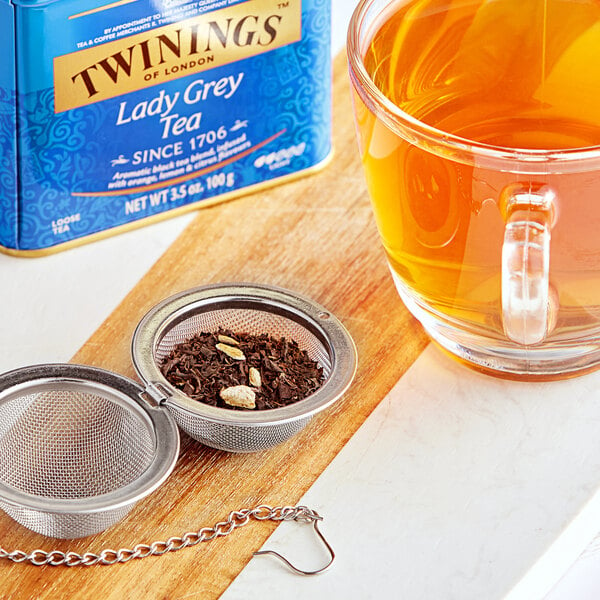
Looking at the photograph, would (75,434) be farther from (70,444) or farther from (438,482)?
(438,482)

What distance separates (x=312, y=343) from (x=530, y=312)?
0.27 m

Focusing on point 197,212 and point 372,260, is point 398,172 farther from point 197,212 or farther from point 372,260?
point 197,212

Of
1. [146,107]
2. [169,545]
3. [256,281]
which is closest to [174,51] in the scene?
[146,107]

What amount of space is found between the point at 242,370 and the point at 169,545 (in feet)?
0.62

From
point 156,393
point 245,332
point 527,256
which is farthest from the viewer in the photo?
point 245,332

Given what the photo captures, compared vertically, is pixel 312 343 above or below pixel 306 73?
below

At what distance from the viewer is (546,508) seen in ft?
3.90

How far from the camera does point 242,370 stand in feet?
4.08

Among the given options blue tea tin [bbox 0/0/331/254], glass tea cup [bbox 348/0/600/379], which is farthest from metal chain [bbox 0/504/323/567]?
blue tea tin [bbox 0/0/331/254]

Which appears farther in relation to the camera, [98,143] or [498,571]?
[98,143]

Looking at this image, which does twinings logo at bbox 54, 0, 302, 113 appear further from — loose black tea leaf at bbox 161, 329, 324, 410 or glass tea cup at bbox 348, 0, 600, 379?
loose black tea leaf at bbox 161, 329, 324, 410

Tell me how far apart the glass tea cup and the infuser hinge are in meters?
0.27

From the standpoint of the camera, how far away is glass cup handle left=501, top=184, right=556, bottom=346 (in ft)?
3.55

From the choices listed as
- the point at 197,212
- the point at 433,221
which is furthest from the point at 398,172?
the point at 197,212
